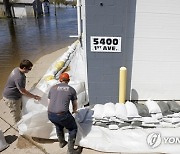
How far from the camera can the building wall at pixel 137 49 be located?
4.63m

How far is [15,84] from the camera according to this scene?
4.38 metres

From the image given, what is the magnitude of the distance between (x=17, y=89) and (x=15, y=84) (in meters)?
0.15

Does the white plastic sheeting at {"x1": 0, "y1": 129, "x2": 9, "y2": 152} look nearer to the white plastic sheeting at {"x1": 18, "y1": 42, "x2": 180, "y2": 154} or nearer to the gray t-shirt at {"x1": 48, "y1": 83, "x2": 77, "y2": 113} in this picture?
the white plastic sheeting at {"x1": 18, "y1": 42, "x2": 180, "y2": 154}

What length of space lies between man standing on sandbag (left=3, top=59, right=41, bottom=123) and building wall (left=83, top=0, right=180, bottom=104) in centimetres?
151

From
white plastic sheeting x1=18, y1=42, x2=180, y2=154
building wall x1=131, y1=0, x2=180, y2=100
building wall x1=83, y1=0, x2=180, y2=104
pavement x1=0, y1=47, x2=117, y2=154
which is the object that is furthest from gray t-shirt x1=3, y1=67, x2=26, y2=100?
building wall x1=131, y1=0, x2=180, y2=100

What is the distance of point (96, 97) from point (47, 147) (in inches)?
70.6

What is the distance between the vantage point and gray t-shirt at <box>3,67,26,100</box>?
423 cm

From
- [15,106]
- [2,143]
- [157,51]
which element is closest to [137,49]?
[157,51]

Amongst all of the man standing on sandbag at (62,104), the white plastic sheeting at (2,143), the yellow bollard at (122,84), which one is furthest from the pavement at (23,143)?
the yellow bollard at (122,84)

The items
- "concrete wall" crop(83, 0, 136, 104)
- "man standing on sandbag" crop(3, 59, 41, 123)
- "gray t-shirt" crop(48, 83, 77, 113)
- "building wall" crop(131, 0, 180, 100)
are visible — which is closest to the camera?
"gray t-shirt" crop(48, 83, 77, 113)

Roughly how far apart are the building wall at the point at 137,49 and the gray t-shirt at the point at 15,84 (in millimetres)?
1623

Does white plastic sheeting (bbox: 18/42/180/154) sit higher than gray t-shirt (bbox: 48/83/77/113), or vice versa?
gray t-shirt (bbox: 48/83/77/113)

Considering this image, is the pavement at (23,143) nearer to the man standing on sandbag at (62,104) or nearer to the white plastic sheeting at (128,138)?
the white plastic sheeting at (128,138)

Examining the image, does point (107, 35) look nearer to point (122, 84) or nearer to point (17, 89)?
point (122, 84)
